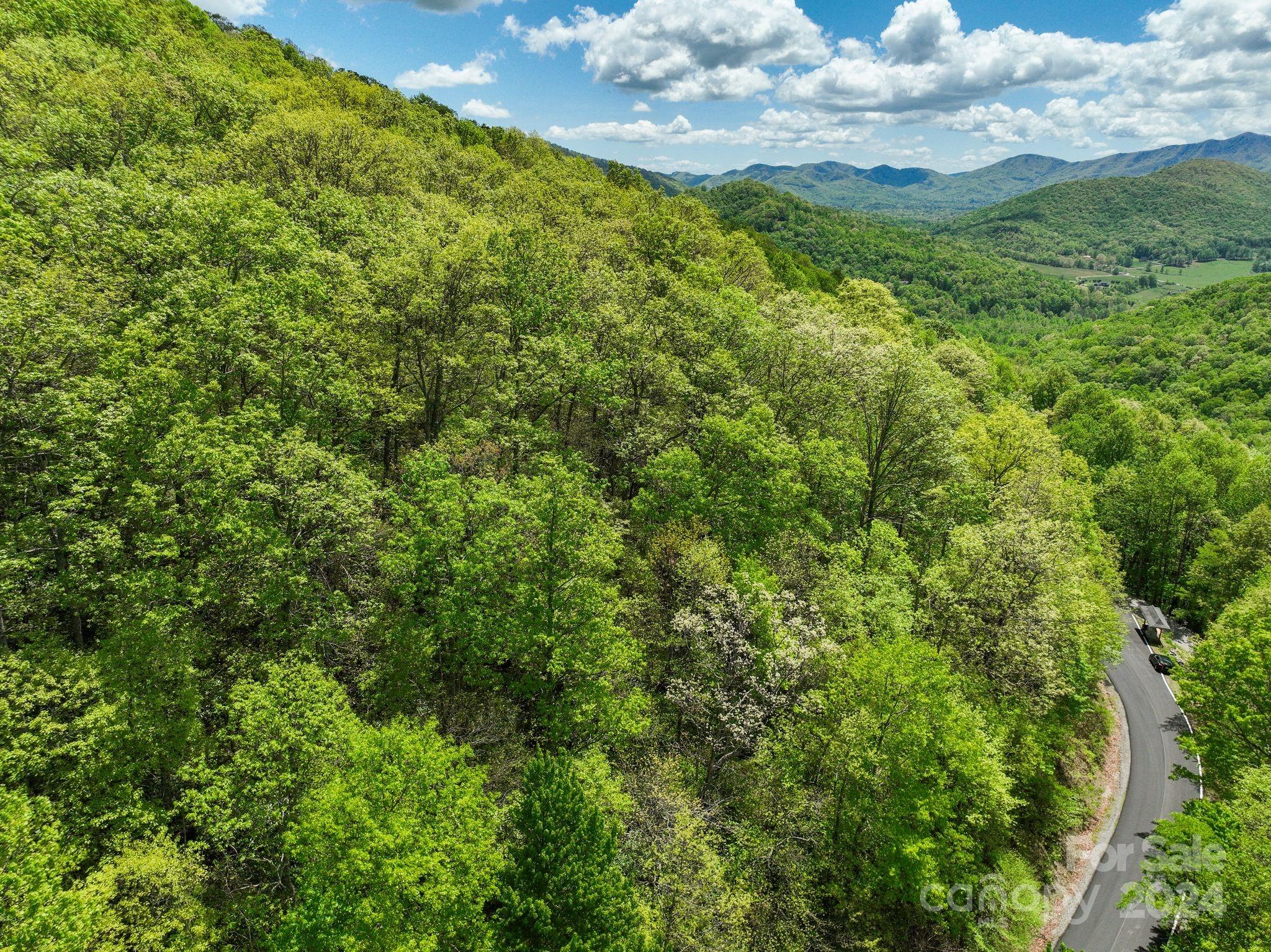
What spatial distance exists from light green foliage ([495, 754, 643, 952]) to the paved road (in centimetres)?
2931

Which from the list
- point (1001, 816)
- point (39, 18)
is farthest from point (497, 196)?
point (1001, 816)

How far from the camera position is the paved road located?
31766mm

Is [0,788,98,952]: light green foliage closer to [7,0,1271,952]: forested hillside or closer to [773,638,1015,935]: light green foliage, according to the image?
[7,0,1271,952]: forested hillside

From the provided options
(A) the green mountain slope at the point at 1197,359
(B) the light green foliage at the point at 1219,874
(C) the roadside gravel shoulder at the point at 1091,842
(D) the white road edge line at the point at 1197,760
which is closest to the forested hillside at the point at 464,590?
(B) the light green foliage at the point at 1219,874

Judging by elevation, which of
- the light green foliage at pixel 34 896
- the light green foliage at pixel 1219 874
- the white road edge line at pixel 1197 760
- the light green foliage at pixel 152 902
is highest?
the light green foliage at pixel 34 896

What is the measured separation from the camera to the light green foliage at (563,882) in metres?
17.5

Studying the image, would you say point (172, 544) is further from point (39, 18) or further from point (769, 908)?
point (39, 18)

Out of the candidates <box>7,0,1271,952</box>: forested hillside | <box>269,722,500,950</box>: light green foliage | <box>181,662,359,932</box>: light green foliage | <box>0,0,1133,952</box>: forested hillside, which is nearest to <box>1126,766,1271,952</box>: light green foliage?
<box>7,0,1271,952</box>: forested hillside

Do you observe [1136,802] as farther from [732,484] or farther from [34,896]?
[34,896]

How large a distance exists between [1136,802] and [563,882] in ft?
144

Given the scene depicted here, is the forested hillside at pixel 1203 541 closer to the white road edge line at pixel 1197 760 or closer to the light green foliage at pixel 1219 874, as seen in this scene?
the light green foliage at pixel 1219 874

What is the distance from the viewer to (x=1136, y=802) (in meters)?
40.2

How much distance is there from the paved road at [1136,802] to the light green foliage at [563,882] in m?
29.3

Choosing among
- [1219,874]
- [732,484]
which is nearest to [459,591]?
[732,484]
